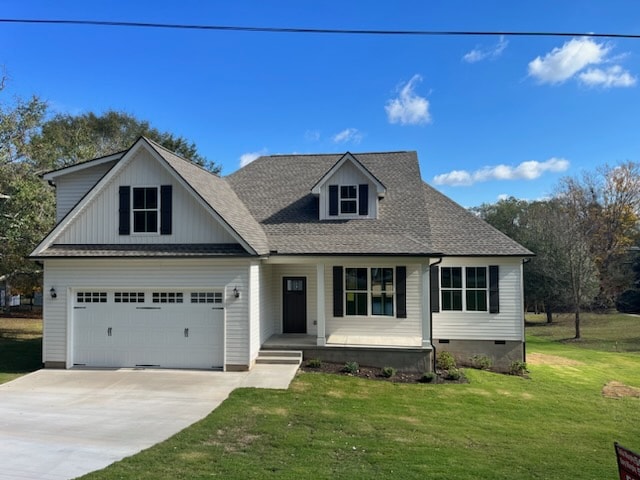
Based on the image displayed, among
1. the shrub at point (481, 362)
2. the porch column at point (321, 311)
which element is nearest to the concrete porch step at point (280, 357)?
the porch column at point (321, 311)

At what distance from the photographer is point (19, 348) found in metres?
15.9

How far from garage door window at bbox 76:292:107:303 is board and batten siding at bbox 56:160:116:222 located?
3.11 m

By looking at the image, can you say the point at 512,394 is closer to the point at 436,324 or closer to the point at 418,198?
the point at 436,324

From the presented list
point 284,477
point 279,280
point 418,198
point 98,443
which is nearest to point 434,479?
point 284,477

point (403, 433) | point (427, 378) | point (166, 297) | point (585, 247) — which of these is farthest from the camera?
point (585, 247)

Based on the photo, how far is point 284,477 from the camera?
5605 millimetres

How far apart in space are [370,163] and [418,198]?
354 centimetres

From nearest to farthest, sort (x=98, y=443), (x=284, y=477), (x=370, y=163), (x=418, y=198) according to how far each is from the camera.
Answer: (x=284, y=477) < (x=98, y=443) < (x=418, y=198) < (x=370, y=163)

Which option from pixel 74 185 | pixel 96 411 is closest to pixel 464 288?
pixel 96 411

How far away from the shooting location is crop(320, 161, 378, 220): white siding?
51.2ft

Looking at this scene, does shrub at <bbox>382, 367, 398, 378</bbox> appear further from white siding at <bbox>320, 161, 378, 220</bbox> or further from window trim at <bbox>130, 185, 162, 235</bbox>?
window trim at <bbox>130, 185, 162, 235</bbox>

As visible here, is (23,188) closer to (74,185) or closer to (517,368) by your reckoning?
(74,185)

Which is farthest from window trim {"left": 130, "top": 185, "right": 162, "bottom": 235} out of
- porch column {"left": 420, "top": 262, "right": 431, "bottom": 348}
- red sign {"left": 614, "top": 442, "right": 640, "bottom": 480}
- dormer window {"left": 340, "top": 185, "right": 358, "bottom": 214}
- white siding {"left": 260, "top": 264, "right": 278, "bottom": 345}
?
red sign {"left": 614, "top": 442, "right": 640, "bottom": 480}

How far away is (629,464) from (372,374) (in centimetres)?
887
